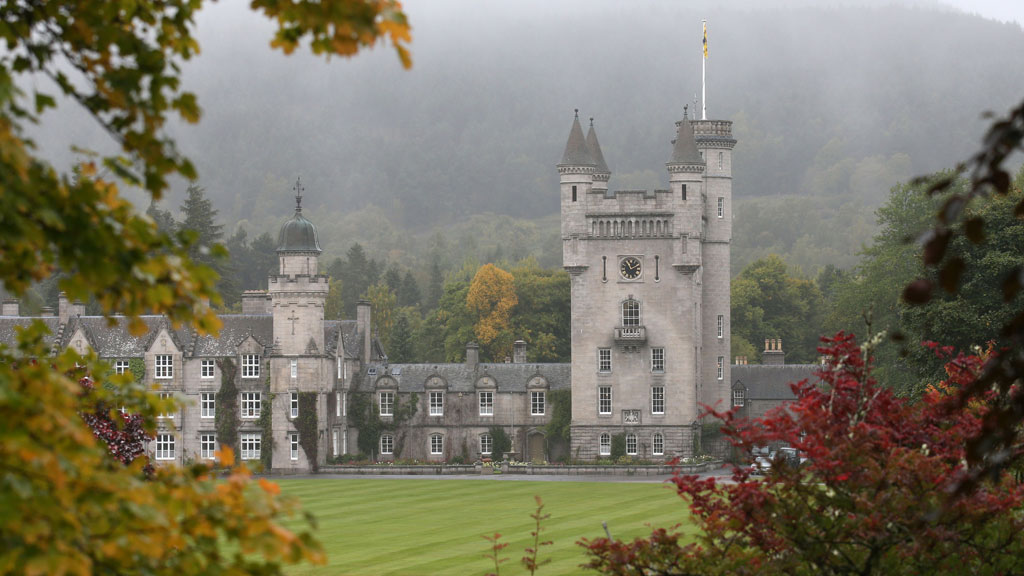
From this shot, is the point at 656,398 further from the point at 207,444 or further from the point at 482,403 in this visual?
the point at 207,444

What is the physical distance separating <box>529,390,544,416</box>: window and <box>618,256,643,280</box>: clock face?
25.0 ft

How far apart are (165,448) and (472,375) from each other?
1605 centimetres

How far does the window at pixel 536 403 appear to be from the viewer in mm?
74688

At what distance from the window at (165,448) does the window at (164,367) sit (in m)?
2.97

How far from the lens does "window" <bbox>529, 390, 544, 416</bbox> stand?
74.7m

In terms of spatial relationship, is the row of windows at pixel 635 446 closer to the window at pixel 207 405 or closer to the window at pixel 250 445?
the window at pixel 250 445

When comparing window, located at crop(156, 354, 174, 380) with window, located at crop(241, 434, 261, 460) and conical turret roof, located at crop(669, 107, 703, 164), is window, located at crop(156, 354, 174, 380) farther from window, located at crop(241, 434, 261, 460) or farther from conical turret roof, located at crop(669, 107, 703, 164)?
conical turret roof, located at crop(669, 107, 703, 164)

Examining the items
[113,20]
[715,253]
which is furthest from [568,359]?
[113,20]

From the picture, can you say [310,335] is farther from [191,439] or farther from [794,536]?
[794,536]

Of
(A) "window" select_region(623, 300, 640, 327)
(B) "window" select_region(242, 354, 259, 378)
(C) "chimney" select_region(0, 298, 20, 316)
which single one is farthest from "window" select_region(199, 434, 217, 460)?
(A) "window" select_region(623, 300, 640, 327)

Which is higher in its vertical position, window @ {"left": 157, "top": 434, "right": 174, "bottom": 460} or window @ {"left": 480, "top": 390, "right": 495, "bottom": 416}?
window @ {"left": 480, "top": 390, "right": 495, "bottom": 416}

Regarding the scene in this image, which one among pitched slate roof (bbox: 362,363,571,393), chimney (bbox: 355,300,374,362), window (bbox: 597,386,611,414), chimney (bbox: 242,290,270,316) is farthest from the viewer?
chimney (bbox: 242,290,270,316)

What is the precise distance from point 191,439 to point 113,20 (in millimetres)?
65967

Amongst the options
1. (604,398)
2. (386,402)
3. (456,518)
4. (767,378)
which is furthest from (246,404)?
(456,518)
